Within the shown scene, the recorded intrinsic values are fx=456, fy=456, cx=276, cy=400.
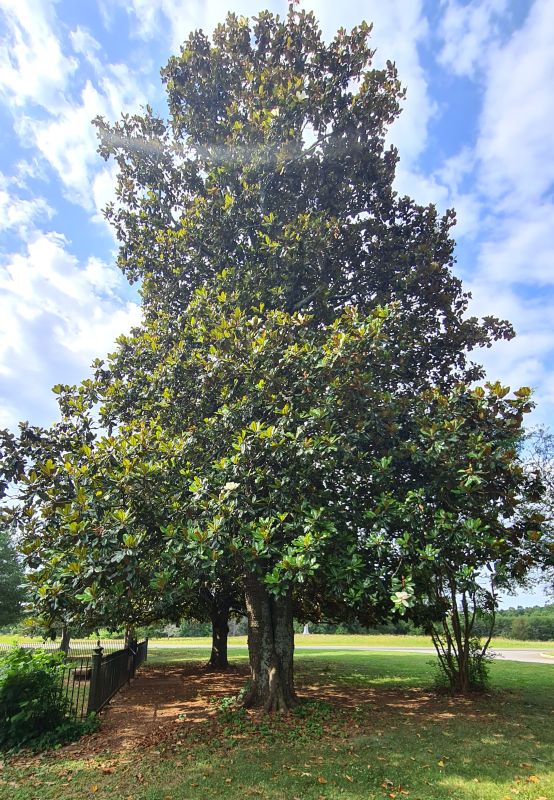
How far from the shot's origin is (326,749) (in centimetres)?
693

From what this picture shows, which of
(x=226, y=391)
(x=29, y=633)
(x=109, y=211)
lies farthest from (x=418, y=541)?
(x=109, y=211)

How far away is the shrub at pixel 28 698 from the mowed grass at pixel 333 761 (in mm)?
746

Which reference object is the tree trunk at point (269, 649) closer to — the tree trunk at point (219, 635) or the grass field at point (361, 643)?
the tree trunk at point (219, 635)

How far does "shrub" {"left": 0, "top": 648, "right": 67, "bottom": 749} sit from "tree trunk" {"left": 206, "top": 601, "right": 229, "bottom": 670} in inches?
359

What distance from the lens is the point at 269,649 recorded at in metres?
9.38

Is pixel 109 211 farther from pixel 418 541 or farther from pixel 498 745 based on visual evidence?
pixel 498 745

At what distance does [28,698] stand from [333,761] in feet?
16.5

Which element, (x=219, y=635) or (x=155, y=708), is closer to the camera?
(x=155, y=708)

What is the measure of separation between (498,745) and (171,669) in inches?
537

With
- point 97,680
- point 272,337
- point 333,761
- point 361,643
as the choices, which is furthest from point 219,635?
point 361,643

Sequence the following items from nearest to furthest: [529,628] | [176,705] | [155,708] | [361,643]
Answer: [155,708]
[176,705]
[361,643]
[529,628]

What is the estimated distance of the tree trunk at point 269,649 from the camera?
905 cm

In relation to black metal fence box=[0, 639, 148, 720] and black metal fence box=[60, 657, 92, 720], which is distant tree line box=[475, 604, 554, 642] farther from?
black metal fence box=[60, 657, 92, 720]

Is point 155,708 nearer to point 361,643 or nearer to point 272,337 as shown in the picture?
point 272,337
